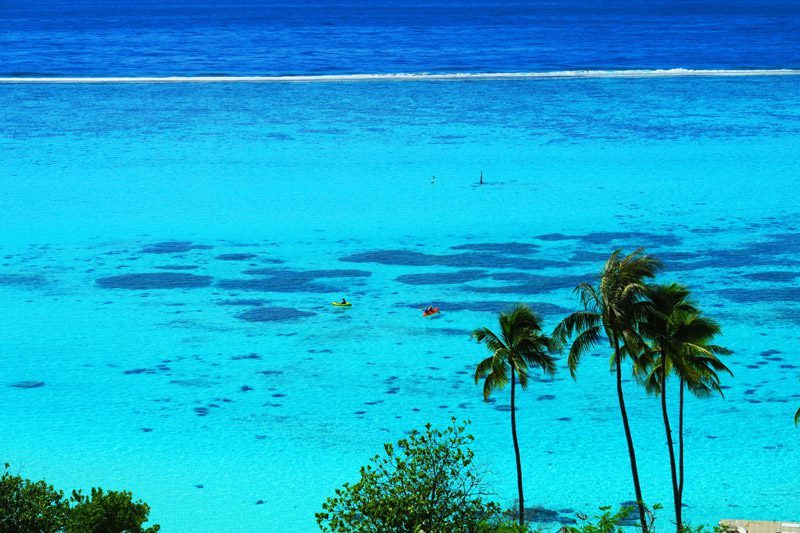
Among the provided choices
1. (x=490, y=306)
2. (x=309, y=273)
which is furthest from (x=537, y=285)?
(x=309, y=273)

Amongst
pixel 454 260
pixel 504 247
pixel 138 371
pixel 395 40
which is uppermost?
pixel 395 40

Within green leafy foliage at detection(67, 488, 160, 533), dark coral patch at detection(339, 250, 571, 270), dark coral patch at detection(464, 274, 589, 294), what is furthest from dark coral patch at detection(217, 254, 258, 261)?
green leafy foliage at detection(67, 488, 160, 533)

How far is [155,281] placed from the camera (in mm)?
37094

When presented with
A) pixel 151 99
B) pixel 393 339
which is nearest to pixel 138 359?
pixel 393 339

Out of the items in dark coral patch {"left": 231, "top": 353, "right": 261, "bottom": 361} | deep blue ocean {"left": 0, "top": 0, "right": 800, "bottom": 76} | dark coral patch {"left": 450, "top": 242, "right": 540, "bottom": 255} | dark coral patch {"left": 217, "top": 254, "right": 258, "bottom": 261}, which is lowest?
dark coral patch {"left": 231, "top": 353, "right": 261, "bottom": 361}

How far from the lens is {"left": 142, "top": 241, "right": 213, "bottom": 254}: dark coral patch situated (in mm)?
40500

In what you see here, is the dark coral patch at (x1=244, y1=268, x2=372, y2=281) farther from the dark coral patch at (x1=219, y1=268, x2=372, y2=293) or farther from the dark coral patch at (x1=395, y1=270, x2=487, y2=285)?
the dark coral patch at (x1=395, y1=270, x2=487, y2=285)

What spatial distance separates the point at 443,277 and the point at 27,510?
→ 20824 millimetres

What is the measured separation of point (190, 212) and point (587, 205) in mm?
16293

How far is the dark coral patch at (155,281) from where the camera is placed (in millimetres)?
36531

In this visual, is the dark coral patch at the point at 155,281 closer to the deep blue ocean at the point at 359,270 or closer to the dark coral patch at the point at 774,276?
the deep blue ocean at the point at 359,270

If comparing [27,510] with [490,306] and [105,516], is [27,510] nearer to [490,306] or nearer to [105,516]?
[105,516]

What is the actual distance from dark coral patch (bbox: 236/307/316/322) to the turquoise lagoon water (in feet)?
0.36

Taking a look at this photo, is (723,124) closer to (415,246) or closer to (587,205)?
(587,205)
